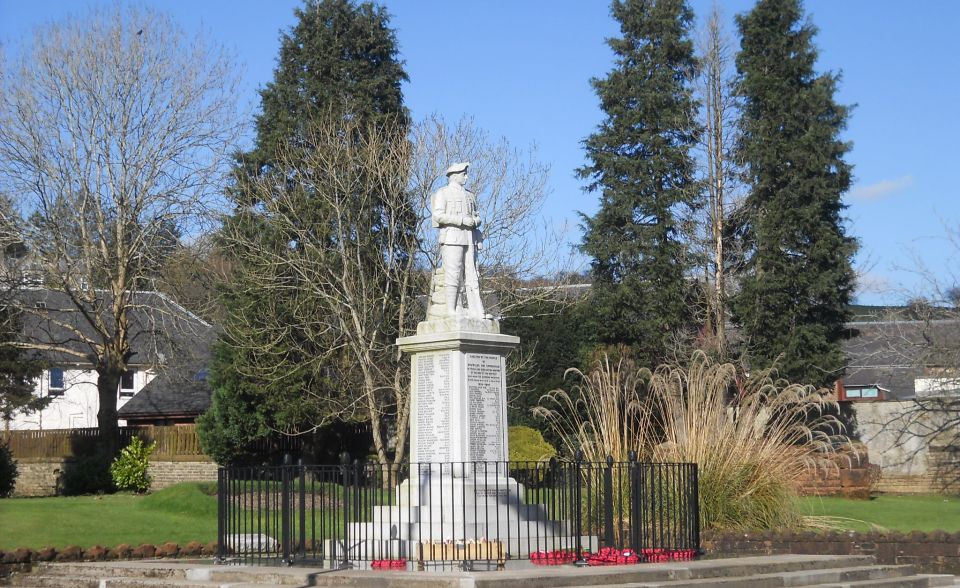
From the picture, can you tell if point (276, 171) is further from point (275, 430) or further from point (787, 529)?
point (787, 529)

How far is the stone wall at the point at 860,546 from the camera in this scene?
15750 millimetres

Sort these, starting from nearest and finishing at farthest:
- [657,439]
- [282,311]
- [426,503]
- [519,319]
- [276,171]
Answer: [426,503], [657,439], [282,311], [276,171], [519,319]

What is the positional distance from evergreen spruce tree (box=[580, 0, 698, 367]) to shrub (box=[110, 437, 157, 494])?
12726mm

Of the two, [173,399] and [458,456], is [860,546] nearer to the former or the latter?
[458,456]

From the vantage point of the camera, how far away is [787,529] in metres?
16.5

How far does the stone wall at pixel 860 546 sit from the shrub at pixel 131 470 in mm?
19193


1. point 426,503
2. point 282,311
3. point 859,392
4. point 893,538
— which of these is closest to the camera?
point 426,503

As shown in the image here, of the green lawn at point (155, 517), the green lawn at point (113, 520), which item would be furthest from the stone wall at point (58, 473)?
the green lawn at point (113, 520)

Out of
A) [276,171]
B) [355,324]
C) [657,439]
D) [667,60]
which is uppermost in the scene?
[667,60]

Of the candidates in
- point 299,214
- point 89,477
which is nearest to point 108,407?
point 89,477

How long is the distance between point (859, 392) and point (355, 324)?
2645 centimetres

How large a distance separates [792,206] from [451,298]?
18224 millimetres

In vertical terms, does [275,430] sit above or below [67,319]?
below

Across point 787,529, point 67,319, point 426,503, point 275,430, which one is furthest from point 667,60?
point 67,319
